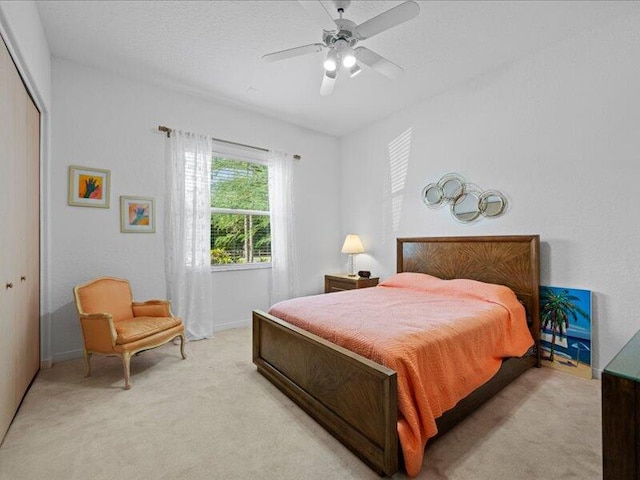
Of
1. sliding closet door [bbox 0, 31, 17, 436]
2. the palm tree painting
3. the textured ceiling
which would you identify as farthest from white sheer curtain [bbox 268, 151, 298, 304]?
the palm tree painting

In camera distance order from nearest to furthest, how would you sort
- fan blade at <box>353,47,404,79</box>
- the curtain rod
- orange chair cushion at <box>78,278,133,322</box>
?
fan blade at <box>353,47,404,79</box>
orange chair cushion at <box>78,278,133,322</box>
the curtain rod

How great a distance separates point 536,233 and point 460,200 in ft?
2.68

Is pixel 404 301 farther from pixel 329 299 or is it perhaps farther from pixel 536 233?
pixel 536 233

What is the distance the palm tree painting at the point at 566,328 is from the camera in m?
2.54

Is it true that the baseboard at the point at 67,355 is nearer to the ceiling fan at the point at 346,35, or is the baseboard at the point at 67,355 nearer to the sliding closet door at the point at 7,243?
the sliding closet door at the point at 7,243

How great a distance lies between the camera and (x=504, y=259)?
298cm

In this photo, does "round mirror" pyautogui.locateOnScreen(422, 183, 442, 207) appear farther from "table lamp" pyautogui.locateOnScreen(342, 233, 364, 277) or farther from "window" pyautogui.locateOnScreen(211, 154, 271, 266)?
"window" pyautogui.locateOnScreen(211, 154, 271, 266)

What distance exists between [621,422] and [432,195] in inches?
120

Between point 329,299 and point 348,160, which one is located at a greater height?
point 348,160

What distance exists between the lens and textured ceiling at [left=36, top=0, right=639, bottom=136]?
2293 mm

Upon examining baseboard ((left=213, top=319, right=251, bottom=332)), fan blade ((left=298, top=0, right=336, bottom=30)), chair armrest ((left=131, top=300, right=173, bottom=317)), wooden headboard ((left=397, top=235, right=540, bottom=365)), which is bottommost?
baseboard ((left=213, top=319, right=251, bottom=332))

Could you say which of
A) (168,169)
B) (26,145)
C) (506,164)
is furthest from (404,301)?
(26,145)

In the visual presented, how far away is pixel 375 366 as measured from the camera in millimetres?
1533

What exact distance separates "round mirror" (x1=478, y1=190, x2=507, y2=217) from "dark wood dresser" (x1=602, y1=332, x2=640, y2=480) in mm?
2428
